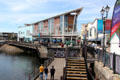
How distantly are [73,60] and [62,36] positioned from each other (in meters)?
31.7

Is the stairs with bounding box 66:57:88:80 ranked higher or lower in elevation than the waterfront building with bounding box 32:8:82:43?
lower

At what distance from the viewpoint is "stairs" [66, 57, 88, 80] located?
40.9ft

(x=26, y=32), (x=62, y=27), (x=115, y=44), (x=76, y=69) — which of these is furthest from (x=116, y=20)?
(x=26, y=32)

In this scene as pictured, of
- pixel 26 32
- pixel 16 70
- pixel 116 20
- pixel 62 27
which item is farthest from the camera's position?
pixel 26 32

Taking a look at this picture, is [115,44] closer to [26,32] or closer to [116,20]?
[116,20]

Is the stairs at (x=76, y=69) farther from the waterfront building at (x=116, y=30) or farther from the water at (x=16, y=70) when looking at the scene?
the water at (x=16, y=70)

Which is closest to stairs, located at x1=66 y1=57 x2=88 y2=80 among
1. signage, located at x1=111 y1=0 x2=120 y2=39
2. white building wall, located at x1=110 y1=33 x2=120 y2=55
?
white building wall, located at x1=110 y1=33 x2=120 y2=55

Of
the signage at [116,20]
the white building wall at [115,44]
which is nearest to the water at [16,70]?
the white building wall at [115,44]

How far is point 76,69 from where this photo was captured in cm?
1316

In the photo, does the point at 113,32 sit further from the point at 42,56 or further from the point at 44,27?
the point at 44,27

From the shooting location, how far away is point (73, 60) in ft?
48.3

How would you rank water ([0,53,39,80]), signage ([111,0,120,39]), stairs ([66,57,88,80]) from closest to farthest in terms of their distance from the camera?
stairs ([66,57,88,80])
signage ([111,0,120,39])
water ([0,53,39,80])

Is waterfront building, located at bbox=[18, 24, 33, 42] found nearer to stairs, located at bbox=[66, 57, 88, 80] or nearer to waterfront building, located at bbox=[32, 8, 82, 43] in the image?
waterfront building, located at bbox=[32, 8, 82, 43]

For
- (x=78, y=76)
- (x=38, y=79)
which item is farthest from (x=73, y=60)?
(x=38, y=79)
